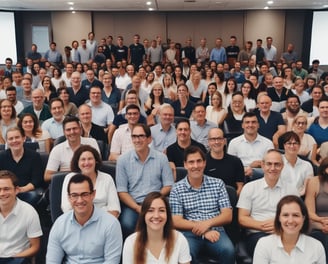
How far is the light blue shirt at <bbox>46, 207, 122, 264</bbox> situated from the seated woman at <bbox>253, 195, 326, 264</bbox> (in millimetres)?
851

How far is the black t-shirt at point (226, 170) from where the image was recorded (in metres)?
3.44

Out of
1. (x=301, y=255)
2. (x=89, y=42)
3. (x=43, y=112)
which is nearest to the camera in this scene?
(x=301, y=255)

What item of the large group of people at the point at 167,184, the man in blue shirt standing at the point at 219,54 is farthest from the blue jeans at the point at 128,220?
the man in blue shirt standing at the point at 219,54

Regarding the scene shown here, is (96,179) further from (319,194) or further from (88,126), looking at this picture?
(319,194)

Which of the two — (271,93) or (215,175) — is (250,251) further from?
(271,93)

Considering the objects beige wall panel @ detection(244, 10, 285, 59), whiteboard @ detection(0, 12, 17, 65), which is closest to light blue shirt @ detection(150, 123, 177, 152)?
beige wall panel @ detection(244, 10, 285, 59)

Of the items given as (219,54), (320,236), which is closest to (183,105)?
(320,236)

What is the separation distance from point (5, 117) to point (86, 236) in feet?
8.82

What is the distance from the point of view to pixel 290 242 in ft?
7.80

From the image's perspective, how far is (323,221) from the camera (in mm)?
2947

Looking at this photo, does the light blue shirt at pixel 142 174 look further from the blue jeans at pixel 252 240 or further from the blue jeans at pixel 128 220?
the blue jeans at pixel 252 240

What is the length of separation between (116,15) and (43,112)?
9.52 m

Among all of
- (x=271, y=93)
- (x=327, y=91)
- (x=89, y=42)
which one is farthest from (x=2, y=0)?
(x=327, y=91)

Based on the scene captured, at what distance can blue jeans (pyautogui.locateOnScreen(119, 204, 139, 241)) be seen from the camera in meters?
3.12
